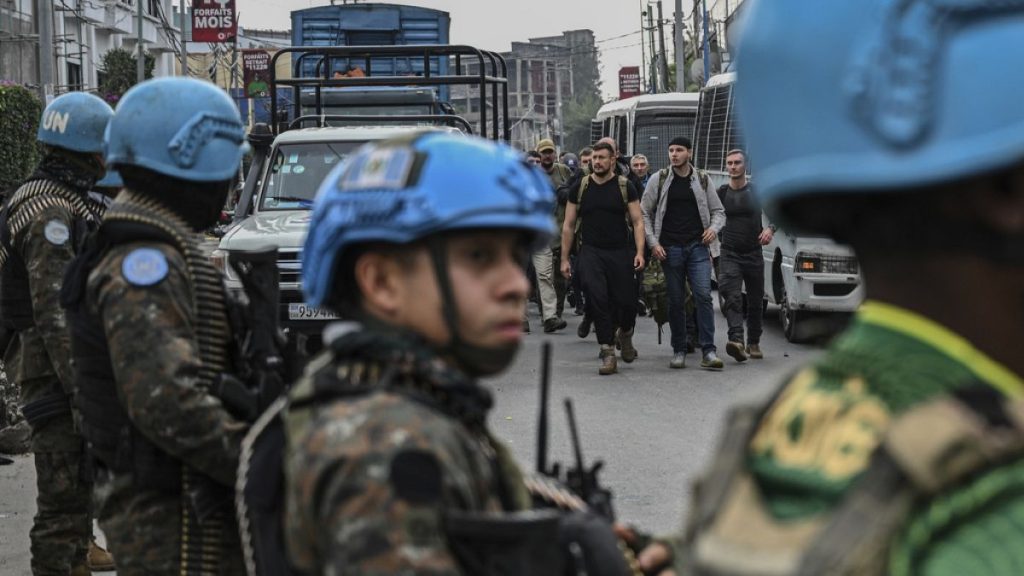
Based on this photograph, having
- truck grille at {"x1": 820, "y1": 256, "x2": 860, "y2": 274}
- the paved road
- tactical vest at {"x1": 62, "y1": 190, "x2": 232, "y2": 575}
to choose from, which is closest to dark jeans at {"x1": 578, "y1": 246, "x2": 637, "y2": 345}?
the paved road

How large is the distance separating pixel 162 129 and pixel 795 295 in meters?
12.0

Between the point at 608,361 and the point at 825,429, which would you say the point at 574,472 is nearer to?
the point at 825,429

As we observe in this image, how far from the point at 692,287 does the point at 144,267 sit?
440 inches

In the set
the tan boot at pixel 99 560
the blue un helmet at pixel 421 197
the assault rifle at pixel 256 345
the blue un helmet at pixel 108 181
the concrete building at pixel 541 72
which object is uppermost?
the concrete building at pixel 541 72

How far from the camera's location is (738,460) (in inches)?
58.7

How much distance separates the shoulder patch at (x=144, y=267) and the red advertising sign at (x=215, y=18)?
172ft

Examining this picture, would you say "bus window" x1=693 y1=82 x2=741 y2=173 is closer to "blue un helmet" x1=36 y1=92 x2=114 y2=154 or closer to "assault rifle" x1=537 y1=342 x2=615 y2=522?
"blue un helmet" x1=36 y1=92 x2=114 y2=154

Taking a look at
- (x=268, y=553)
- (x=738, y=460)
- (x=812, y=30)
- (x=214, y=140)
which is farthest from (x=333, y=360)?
(x=214, y=140)

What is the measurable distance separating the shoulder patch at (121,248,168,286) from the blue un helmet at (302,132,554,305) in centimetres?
153

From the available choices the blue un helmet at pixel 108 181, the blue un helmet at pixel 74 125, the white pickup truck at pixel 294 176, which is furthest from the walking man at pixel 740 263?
the blue un helmet at pixel 74 125

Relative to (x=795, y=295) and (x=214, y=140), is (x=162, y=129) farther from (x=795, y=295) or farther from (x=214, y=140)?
(x=795, y=295)

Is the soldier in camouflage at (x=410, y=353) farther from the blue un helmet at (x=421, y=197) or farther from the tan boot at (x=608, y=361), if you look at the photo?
the tan boot at (x=608, y=361)

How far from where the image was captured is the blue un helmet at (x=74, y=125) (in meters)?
6.14

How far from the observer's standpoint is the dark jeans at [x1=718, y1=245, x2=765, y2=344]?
14758 mm
